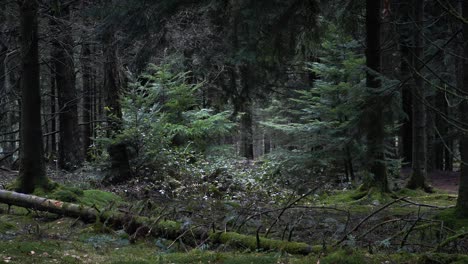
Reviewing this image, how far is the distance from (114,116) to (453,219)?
1022 cm

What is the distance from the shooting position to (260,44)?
1016 cm

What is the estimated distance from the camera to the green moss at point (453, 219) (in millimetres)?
7212

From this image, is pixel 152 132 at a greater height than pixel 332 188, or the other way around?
pixel 152 132

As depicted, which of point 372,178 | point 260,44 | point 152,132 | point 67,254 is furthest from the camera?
point 152,132

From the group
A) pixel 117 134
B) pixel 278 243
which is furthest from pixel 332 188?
pixel 278 243

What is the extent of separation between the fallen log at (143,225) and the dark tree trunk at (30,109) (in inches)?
31.0

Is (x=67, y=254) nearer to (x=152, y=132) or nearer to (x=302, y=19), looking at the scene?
(x=302, y=19)

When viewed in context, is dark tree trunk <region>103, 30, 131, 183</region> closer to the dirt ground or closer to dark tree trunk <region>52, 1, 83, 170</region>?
the dirt ground

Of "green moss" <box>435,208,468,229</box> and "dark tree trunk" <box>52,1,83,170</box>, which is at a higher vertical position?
"dark tree trunk" <box>52,1,83,170</box>

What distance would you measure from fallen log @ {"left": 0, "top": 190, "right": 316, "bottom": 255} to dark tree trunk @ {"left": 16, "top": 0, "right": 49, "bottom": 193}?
0.79 m

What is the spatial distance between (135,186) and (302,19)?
6.76 m

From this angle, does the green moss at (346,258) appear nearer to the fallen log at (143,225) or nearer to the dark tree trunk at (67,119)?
the fallen log at (143,225)

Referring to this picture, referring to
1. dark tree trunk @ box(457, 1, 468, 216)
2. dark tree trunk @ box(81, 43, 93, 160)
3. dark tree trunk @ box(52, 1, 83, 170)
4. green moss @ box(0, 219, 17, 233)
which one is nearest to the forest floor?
green moss @ box(0, 219, 17, 233)

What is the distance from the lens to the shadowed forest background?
21.4ft
